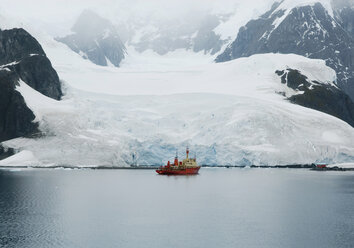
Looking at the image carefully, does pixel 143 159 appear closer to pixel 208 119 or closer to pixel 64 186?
pixel 208 119

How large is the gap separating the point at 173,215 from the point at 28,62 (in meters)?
101

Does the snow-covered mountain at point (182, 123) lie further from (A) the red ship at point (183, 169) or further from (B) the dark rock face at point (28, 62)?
(A) the red ship at point (183, 169)

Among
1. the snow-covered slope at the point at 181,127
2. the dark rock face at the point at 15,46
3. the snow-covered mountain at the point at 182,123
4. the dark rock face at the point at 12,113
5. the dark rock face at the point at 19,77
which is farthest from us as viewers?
the dark rock face at the point at 15,46

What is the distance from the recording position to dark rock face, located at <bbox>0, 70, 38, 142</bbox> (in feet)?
403

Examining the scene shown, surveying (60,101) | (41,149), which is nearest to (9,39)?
(60,101)

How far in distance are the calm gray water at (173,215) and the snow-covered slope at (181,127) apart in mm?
33515

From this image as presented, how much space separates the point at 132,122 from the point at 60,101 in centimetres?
1983

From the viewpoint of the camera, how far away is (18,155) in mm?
115250

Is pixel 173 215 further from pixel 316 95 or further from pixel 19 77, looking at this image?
pixel 316 95

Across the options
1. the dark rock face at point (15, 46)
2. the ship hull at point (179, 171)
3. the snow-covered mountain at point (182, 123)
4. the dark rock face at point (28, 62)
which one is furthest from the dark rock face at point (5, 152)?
the dark rock face at point (15, 46)

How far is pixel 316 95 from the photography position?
164000 mm

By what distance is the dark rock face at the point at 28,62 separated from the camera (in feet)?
469

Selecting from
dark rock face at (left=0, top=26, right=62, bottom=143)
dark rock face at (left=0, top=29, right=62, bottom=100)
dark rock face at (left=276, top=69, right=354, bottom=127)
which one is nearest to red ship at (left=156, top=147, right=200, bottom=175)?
dark rock face at (left=0, top=26, right=62, bottom=143)

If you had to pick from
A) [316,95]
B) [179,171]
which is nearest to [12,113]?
[179,171]
